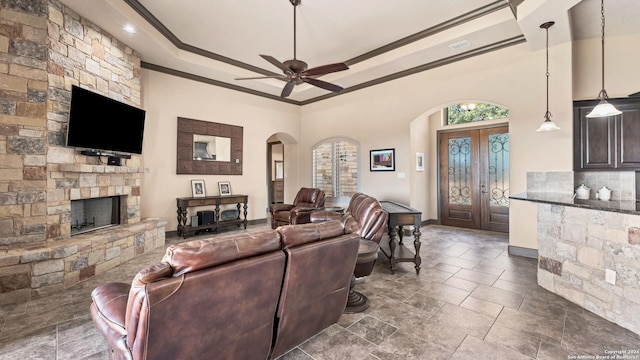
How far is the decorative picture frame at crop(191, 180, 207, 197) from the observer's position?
5.88m

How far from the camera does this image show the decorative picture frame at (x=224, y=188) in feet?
20.8

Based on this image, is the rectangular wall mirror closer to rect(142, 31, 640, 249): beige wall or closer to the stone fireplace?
rect(142, 31, 640, 249): beige wall

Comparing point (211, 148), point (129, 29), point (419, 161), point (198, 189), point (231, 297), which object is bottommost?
point (231, 297)

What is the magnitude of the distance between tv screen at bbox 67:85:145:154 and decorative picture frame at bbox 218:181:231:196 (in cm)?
201

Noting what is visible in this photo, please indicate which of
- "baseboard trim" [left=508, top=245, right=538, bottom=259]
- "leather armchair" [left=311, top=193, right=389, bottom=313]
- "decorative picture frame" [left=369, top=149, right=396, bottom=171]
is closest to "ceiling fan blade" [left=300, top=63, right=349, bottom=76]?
"leather armchair" [left=311, top=193, right=389, bottom=313]

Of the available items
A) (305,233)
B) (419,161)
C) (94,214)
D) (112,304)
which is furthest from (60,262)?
(419,161)

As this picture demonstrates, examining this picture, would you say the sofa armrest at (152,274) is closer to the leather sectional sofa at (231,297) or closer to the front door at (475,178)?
the leather sectional sofa at (231,297)

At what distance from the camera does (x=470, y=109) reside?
6211mm

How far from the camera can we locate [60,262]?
10.2ft

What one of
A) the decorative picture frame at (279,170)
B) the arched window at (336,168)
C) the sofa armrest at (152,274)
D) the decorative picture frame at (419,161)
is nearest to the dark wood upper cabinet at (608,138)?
the decorative picture frame at (419,161)

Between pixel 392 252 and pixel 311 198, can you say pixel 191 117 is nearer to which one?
pixel 311 198

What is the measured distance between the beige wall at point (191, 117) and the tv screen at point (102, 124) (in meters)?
0.74

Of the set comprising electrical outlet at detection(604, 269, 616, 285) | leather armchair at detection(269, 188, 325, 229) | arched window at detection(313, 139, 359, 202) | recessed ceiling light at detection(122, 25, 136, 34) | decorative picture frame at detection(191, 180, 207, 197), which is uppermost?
recessed ceiling light at detection(122, 25, 136, 34)

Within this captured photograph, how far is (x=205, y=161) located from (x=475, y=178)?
6.05 m
